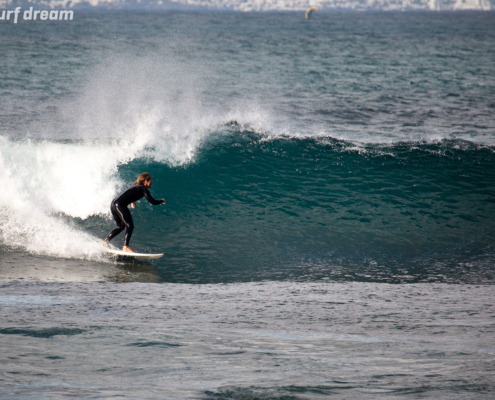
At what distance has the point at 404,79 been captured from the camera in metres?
31.0

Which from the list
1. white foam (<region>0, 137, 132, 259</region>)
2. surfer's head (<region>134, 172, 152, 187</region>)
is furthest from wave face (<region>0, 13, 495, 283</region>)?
surfer's head (<region>134, 172, 152, 187</region>)

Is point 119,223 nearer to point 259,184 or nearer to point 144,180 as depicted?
point 144,180

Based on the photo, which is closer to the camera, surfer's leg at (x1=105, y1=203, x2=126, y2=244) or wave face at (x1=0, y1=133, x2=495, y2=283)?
wave face at (x1=0, y1=133, x2=495, y2=283)

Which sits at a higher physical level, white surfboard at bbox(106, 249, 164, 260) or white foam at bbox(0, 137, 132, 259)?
white foam at bbox(0, 137, 132, 259)

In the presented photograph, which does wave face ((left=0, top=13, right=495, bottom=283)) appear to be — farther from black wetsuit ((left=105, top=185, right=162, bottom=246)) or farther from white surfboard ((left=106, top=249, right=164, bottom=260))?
black wetsuit ((left=105, top=185, right=162, bottom=246))

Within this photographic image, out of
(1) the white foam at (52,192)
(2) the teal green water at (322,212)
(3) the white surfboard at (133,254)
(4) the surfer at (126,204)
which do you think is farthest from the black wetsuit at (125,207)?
(2) the teal green water at (322,212)

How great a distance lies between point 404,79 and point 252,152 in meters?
21.4

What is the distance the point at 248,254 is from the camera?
817 centimetres

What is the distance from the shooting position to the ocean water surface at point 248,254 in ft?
12.5

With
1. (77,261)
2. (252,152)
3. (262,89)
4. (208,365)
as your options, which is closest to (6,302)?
(77,261)

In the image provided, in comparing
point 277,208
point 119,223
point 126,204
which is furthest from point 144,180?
point 277,208

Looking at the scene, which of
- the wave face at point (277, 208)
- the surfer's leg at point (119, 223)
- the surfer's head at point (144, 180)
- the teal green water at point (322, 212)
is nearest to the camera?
the teal green water at point (322, 212)

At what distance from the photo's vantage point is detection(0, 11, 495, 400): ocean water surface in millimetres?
3812

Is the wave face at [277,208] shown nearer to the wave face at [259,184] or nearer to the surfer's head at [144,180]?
the wave face at [259,184]
